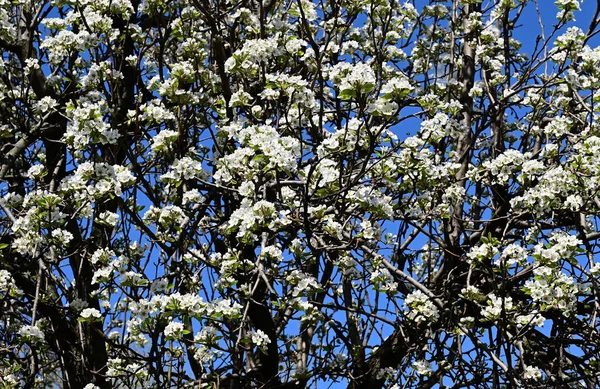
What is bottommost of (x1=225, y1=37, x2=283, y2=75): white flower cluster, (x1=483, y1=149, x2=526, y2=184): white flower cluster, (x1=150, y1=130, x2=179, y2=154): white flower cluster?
(x1=483, y1=149, x2=526, y2=184): white flower cluster

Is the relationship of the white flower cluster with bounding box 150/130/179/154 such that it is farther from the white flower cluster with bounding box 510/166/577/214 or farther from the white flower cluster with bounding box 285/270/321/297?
the white flower cluster with bounding box 510/166/577/214

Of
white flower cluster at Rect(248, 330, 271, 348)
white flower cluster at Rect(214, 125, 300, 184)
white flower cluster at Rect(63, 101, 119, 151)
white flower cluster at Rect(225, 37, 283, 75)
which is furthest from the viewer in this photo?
white flower cluster at Rect(225, 37, 283, 75)

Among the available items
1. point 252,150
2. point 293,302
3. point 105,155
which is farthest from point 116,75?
point 293,302

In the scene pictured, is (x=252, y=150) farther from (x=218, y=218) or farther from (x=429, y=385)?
(x=429, y=385)

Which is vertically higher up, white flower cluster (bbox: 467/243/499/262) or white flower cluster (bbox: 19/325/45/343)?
white flower cluster (bbox: 19/325/45/343)

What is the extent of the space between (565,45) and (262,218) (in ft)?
9.18

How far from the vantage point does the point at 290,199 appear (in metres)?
4.71

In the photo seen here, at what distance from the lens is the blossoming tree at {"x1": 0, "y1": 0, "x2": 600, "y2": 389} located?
418 cm

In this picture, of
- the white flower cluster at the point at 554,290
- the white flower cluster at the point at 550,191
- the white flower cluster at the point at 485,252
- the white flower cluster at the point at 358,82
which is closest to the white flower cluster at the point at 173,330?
the white flower cluster at the point at 358,82

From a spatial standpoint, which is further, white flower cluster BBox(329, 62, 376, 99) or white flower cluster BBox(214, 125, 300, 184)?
white flower cluster BBox(214, 125, 300, 184)

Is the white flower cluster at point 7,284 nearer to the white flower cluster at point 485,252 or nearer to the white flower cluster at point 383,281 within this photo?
the white flower cluster at point 383,281

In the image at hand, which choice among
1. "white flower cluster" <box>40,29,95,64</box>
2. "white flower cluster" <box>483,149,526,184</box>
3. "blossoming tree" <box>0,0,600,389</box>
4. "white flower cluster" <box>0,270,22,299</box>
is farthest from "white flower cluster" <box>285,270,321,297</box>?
"white flower cluster" <box>40,29,95,64</box>

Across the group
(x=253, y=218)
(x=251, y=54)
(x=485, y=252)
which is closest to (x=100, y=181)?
(x=253, y=218)

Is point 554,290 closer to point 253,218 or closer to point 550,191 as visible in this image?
point 550,191
